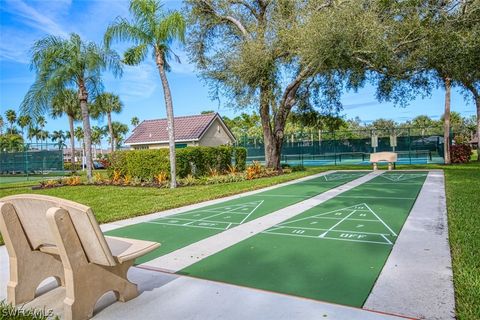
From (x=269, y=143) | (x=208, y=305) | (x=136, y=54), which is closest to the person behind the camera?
(x=208, y=305)

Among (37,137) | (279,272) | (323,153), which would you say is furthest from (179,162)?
(37,137)

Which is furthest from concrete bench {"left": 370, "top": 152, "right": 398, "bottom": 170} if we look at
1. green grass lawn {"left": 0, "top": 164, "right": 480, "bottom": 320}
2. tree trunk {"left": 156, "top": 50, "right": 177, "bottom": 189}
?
tree trunk {"left": 156, "top": 50, "right": 177, "bottom": 189}

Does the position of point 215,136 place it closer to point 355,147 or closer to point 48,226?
point 355,147

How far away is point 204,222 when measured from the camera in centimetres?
714

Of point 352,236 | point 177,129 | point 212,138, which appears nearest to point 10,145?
point 177,129

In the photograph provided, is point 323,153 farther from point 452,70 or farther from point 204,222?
point 204,222

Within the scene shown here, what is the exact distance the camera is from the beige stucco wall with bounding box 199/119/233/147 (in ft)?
104

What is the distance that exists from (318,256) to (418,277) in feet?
3.97

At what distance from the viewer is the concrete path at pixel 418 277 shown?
3.18 meters

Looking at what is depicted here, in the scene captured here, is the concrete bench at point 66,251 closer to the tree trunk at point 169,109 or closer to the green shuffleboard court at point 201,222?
the green shuffleboard court at point 201,222

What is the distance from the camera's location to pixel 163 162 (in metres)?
15.9

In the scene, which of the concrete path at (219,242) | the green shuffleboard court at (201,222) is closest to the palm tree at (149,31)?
the green shuffleboard court at (201,222)

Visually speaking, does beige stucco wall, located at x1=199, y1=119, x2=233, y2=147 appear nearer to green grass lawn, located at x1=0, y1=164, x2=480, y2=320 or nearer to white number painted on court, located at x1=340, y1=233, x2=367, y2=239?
green grass lawn, located at x1=0, y1=164, x2=480, y2=320

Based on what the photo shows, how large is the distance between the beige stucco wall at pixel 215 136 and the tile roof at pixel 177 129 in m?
0.74
